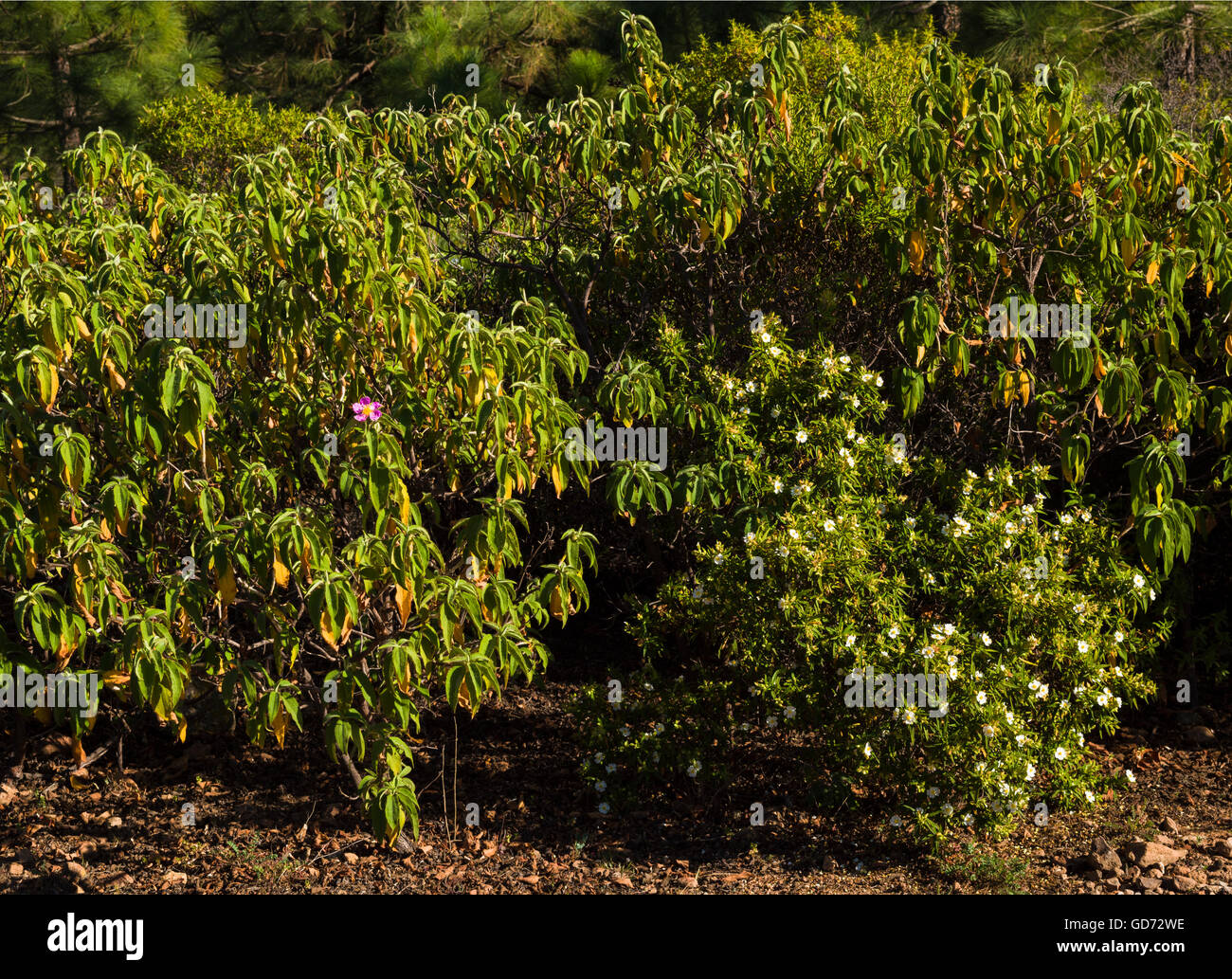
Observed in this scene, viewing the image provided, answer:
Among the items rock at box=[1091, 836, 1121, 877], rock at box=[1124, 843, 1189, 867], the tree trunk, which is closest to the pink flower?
rock at box=[1091, 836, 1121, 877]

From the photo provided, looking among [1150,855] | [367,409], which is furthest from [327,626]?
[1150,855]

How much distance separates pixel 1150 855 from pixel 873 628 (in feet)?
3.65

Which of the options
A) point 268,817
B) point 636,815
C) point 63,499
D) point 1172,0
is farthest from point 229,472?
point 1172,0

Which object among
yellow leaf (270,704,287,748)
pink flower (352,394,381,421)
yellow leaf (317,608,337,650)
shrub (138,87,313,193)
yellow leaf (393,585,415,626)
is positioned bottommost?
yellow leaf (270,704,287,748)

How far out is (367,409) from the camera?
11.5 feet

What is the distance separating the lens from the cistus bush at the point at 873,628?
12.1 ft

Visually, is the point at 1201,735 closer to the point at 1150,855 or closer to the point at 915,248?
the point at 1150,855

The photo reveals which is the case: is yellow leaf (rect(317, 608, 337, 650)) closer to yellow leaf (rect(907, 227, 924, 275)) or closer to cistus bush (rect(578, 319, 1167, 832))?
cistus bush (rect(578, 319, 1167, 832))

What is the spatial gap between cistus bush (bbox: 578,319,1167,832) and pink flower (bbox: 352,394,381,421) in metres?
1.23

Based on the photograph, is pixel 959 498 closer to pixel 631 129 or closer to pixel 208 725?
pixel 631 129

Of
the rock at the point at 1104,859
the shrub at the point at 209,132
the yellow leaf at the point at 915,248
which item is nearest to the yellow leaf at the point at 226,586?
the yellow leaf at the point at 915,248

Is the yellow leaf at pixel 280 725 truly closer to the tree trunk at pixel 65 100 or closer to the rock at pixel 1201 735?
the rock at pixel 1201 735

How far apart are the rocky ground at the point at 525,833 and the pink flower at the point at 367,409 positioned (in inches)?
58.6

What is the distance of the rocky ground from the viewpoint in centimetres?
377
